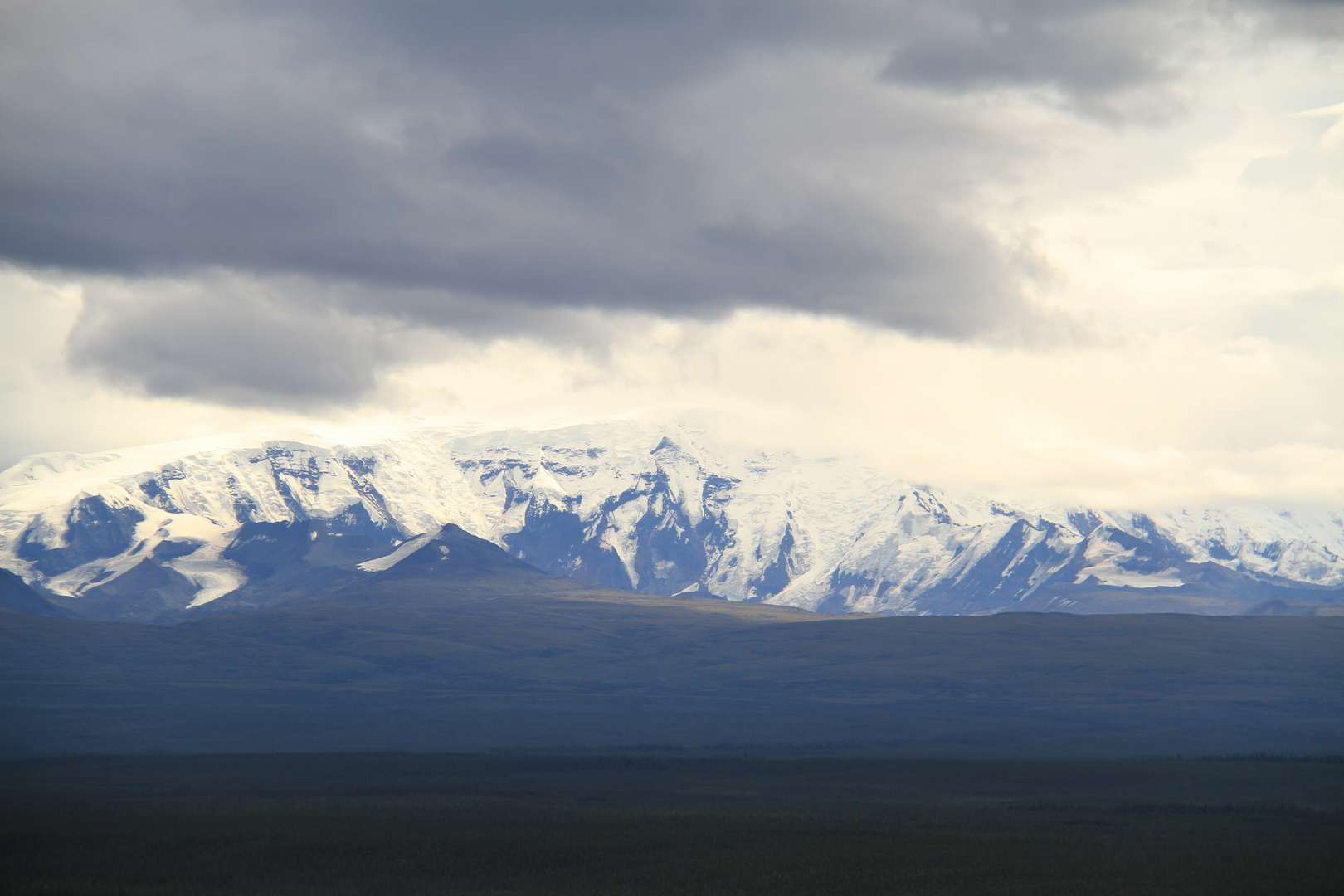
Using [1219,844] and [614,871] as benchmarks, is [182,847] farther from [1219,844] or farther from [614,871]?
[1219,844]

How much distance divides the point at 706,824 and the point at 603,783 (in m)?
50.8

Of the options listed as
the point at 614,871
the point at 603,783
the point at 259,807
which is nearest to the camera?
the point at 614,871

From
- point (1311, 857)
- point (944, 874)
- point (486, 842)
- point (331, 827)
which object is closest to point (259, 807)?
point (331, 827)

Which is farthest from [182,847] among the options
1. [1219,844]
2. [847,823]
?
[1219,844]

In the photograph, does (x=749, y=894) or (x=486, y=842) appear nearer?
(x=749, y=894)

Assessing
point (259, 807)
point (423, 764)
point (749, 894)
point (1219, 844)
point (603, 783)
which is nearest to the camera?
point (749, 894)

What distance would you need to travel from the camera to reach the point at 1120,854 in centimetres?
9906

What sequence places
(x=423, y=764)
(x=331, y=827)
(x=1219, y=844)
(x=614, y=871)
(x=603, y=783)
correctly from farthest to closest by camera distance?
(x=423, y=764) < (x=603, y=783) < (x=331, y=827) < (x=1219, y=844) < (x=614, y=871)

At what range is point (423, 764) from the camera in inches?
7338

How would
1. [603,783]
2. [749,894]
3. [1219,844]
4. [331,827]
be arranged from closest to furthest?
[749,894]
[1219,844]
[331,827]
[603,783]

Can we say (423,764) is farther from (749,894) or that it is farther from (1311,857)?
(1311,857)

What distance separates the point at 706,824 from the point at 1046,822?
32669 millimetres

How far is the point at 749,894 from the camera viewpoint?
85.4 metres

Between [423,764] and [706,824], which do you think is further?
[423,764]
